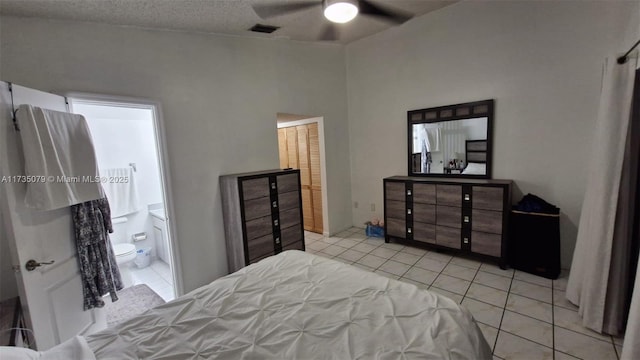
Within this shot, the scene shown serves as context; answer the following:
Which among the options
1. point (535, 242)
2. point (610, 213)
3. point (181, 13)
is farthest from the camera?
point (535, 242)

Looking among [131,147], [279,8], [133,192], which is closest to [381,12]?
[279,8]

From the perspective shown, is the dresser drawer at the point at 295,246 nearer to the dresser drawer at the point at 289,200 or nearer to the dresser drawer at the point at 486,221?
the dresser drawer at the point at 289,200

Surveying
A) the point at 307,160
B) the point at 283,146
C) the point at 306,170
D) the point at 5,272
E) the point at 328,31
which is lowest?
the point at 5,272

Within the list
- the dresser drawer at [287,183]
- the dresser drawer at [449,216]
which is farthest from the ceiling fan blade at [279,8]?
the dresser drawer at [449,216]

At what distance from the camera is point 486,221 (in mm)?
3021

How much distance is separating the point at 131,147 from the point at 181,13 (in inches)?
89.1

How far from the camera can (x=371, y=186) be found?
4.48m

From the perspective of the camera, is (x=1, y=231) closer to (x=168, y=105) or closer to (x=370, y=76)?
(x=168, y=105)

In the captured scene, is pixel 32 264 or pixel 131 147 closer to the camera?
pixel 32 264

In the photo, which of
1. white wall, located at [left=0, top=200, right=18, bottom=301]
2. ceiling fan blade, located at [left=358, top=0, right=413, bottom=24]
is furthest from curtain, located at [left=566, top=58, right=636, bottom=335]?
white wall, located at [left=0, top=200, right=18, bottom=301]

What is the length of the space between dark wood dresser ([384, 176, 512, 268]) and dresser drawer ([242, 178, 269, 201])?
1.76 m

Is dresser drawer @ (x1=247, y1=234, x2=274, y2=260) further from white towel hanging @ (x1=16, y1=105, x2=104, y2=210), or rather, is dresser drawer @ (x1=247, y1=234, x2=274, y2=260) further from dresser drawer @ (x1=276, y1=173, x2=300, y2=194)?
white towel hanging @ (x1=16, y1=105, x2=104, y2=210)

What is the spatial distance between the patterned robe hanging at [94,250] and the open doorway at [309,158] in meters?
2.64

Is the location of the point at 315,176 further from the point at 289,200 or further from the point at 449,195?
the point at 449,195
